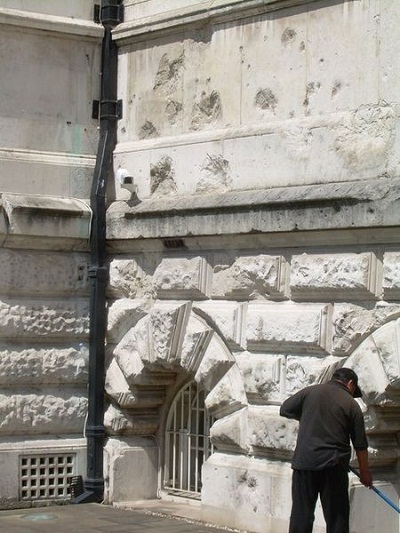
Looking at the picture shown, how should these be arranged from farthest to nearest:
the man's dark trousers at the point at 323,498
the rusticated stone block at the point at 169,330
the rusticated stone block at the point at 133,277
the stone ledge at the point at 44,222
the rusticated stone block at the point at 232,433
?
the rusticated stone block at the point at 133,277 → the stone ledge at the point at 44,222 → the rusticated stone block at the point at 169,330 → the rusticated stone block at the point at 232,433 → the man's dark trousers at the point at 323,498

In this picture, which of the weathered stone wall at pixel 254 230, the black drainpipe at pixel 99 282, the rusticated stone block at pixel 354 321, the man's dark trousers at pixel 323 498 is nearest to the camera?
the man's dark trousers at pixel 323 498

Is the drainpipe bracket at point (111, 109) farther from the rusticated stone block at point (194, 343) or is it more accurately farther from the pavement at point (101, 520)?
the pavement at point (101, 520)

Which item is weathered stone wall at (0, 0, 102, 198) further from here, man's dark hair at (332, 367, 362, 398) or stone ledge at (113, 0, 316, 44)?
man's dark hair at (332, 367, 362, 398)

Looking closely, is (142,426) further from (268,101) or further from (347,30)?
(347,30)

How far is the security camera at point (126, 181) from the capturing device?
568 inches

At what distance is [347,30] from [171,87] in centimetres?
254

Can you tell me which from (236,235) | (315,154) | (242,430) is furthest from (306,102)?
(242,430)

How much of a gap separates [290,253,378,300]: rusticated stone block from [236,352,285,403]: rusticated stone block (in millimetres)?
624

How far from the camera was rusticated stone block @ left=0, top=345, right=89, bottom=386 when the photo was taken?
46.3 ft

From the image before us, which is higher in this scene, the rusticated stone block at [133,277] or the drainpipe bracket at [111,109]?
the drainpipe bracket at [111,109]

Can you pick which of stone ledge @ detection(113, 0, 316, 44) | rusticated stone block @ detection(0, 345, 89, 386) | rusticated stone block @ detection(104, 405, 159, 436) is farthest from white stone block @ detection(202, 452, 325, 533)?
stone ledge @ detection(113, 0, 316, 44)

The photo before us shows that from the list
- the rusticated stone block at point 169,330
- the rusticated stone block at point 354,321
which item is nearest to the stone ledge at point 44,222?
the rusticated stone block at point 169,330

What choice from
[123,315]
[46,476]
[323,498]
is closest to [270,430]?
[323,498]

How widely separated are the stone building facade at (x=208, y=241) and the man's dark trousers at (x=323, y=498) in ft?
2.97
